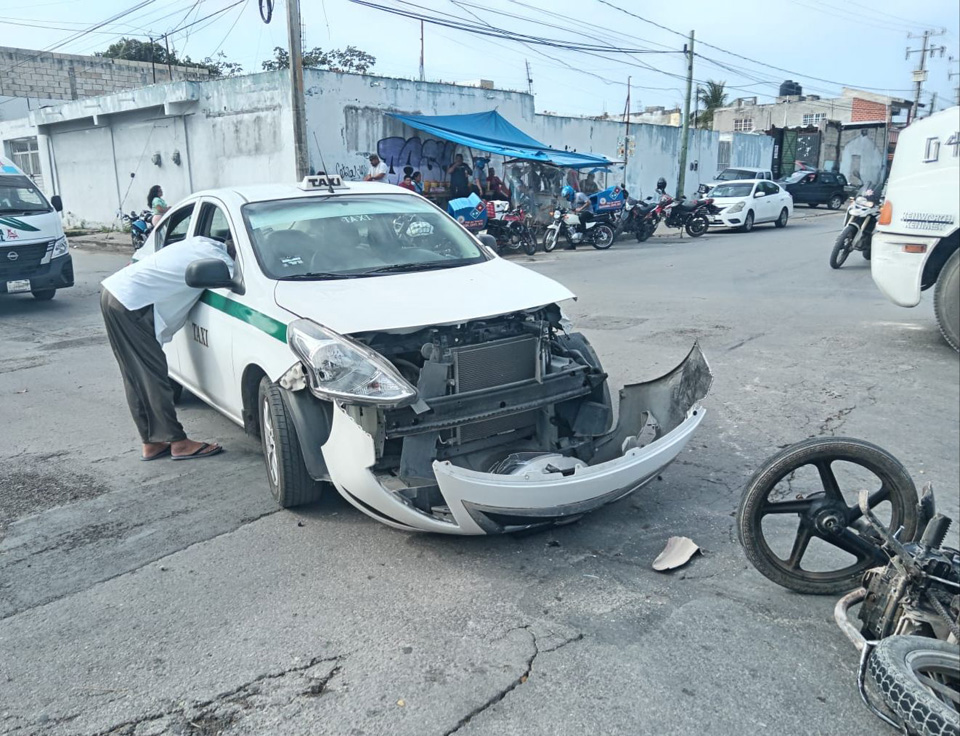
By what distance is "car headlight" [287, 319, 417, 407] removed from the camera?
3471 mm

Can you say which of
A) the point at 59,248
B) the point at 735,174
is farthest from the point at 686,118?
the point at 59,248

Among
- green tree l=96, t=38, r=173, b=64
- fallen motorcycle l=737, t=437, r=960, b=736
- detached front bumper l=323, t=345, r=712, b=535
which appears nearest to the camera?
fallen motorcycle l=737, t=437, r=960, b=736

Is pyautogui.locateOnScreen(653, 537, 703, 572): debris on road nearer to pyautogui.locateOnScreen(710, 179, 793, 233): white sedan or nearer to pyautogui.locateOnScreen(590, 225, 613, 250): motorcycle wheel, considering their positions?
pyautogui.locateOnScreen(590, 225, 613, 250): motorcycle wheel

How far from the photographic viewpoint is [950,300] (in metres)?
7.32

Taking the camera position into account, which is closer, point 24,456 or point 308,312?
point 308,312

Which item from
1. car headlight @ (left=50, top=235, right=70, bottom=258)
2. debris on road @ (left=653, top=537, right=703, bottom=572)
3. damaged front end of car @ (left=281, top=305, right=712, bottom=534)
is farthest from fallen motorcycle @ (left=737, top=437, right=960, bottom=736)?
car headlight @ (left=50, top=235, right=70, bottom=258)

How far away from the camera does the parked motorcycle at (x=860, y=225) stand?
43.2 feet

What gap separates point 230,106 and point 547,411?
1859 centimetres

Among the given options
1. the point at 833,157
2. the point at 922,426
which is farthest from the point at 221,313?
the point at 833,157

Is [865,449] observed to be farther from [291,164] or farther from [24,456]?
[291,164]

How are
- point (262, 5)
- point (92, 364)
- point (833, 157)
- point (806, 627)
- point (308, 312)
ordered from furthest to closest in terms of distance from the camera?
point (833, 157)
point (262, 5)
point (92, 364)
point (308, 312)
point (806, 627)

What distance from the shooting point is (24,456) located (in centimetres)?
542

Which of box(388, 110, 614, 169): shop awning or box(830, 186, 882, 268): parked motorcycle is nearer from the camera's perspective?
box(830, 186, 882, 268): parked motorcycle

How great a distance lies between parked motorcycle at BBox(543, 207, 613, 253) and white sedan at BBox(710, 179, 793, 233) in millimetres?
4992
